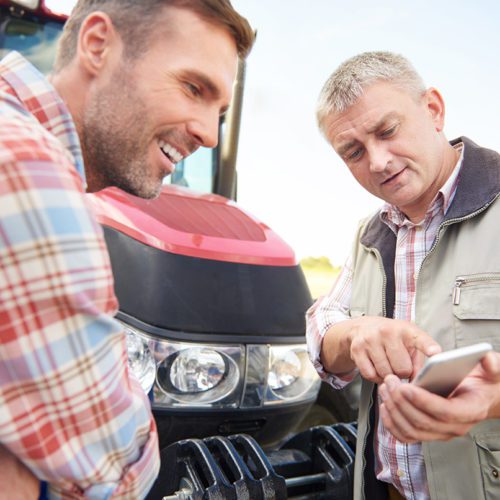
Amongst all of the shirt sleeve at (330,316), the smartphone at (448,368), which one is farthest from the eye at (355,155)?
the smartphone at (448,368)

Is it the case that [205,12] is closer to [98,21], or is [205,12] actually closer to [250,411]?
[98,21]

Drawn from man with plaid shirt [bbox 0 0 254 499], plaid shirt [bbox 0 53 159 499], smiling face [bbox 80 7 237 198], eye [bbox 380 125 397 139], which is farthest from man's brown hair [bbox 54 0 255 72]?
eye [bbox 380 125 397 139]

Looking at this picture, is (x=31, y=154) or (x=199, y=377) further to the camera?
(x=199, y=377)

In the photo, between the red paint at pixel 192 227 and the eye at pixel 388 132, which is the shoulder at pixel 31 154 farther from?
the eye at pixel 388 132

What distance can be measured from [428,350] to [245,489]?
742 millimetres

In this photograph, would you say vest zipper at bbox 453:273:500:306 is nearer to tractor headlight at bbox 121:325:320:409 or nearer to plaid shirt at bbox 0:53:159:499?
tractor headlight at bbox 121:325:320:409

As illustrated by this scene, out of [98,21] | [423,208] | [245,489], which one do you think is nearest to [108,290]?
[98,21]

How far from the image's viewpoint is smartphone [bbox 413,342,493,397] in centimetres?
103

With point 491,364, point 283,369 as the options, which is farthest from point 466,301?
point 283,369

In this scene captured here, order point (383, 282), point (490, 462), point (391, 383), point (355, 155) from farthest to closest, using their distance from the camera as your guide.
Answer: point (355, 155)
point (383, 282)
point (490, 462)
point (391, 383)

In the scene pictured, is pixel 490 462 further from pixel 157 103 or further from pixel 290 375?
pixel 157 103

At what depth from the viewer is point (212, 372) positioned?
1840 mm

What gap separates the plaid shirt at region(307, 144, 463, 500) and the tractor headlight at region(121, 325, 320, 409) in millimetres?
172

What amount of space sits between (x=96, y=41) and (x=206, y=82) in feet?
0.99
